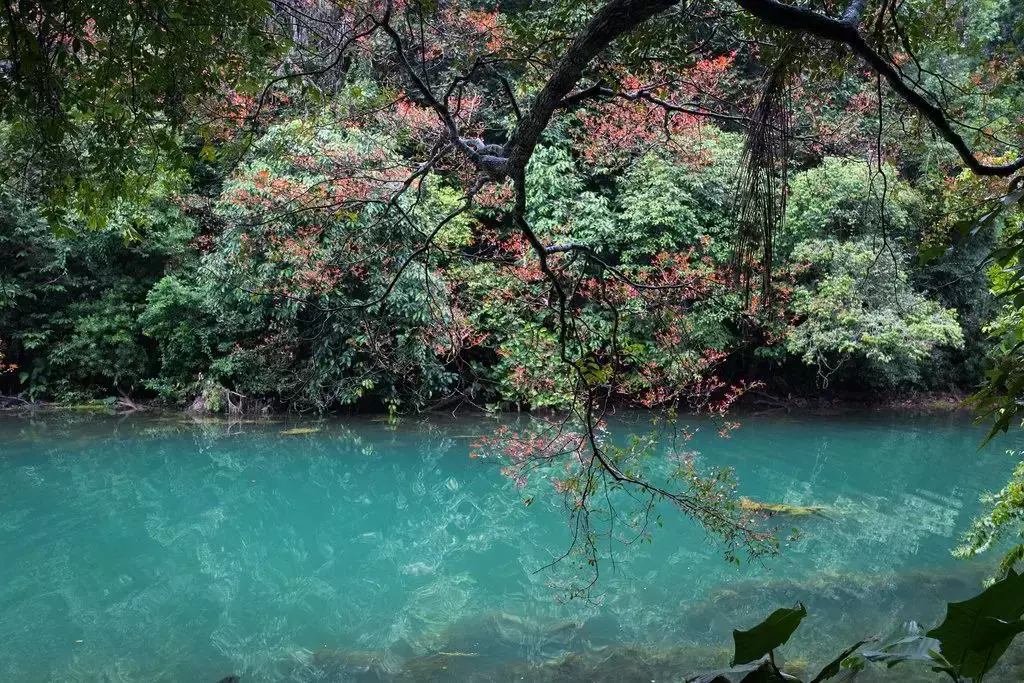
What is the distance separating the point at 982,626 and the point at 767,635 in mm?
215

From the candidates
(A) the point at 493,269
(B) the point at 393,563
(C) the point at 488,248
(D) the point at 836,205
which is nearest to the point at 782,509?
(B) the point at 393,563

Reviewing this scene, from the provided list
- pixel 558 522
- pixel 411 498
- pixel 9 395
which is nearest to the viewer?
pixel 558 522

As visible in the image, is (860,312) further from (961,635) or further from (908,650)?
(961,635)

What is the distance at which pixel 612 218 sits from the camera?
34.1 feet

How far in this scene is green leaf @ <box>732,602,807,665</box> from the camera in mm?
854

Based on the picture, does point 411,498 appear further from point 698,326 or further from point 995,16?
point 995,16

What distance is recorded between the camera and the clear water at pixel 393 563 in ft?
14.5

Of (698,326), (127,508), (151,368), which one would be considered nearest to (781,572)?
(698,326)

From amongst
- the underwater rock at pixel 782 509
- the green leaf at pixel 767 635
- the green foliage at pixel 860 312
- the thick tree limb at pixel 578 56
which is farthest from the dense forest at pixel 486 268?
the green leaf at pixel 767 635

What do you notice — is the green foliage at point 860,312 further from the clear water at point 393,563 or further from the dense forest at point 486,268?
the clear water at point 393,563

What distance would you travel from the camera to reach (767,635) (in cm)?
86

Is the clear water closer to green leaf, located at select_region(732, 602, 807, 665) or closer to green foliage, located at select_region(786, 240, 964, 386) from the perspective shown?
green foliage, located at select_region(786, 240, 964, 386)

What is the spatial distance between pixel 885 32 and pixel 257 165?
824cm

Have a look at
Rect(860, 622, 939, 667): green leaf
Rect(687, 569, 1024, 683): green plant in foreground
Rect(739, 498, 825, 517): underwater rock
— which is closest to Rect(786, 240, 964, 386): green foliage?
Rect(739, 498, 825, 517): underwater rock
